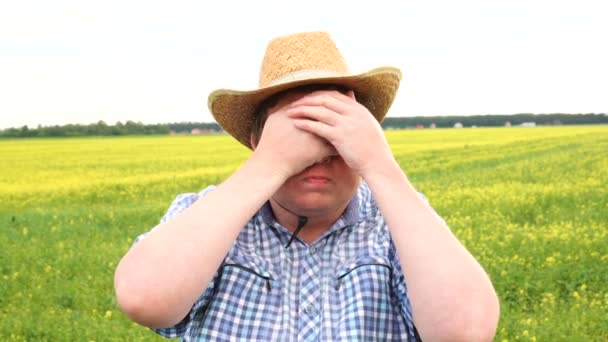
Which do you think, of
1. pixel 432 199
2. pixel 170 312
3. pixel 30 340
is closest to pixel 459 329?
pixel 170 312

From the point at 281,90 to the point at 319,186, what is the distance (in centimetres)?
28

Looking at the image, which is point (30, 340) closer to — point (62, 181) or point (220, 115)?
point (220, 115)

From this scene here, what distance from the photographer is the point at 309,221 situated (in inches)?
92.0

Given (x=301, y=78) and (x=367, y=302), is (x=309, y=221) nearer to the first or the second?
(x=367, y=302)

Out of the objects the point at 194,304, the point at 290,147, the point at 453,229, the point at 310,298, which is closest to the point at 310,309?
the point at 310,298

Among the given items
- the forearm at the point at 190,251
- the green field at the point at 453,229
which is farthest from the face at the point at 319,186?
the green field at the point at 453,229

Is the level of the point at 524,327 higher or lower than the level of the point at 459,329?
lower

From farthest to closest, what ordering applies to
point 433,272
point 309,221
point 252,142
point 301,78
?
1. point 252,142
2. point 309,221
3. point 301,78
4. point 433,272

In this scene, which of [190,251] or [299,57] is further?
[299,57]

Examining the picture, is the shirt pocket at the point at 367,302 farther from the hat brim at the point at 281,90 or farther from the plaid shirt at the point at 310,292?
the hat brim at the point at 281,90

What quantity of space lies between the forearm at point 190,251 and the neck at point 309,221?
0.17 metres

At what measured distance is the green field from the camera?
20.9 feet

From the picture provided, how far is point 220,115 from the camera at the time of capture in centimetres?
259

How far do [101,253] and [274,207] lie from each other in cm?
716
